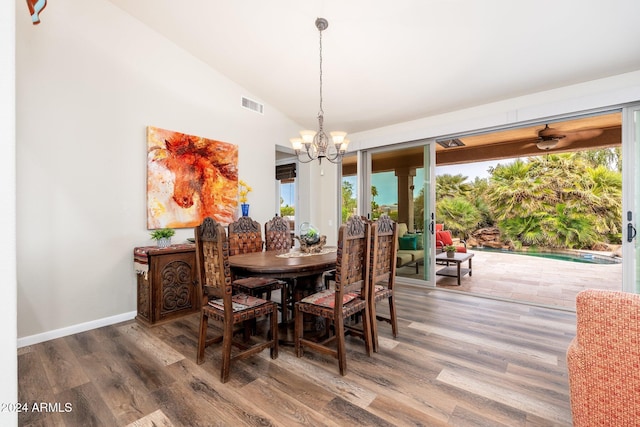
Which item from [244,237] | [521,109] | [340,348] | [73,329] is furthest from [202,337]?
[521,109]

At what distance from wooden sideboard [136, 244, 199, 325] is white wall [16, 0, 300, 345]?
0.33 meters

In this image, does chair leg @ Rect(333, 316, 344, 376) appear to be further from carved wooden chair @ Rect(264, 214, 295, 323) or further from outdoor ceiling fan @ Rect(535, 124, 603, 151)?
outdoor ceiling fan @ Rect(535, 124, 603, 151)

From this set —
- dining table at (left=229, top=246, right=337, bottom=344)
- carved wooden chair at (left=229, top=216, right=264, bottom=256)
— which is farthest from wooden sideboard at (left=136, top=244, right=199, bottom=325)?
dining table at (left=229, top=246, right=337, bottom=344)

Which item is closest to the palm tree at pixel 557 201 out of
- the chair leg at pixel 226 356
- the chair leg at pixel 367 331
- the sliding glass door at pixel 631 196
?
the sliding glass door at pixel 631 196

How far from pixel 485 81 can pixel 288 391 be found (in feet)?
13.0

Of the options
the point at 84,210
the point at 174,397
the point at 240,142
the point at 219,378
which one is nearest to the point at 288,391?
the point at 219,378

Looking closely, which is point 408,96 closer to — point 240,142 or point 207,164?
point 240,142

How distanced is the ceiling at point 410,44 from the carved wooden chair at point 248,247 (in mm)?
2183

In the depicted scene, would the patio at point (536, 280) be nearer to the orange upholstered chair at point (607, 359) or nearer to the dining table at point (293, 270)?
the dining table at point (293, 270)

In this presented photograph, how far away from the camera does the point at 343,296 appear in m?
2.28

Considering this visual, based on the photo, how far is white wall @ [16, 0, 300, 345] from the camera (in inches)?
106

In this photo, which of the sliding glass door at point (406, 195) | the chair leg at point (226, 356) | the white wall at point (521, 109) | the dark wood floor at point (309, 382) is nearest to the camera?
the dark wood floor at point (309, 382)

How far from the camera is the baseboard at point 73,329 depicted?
268 centimetres
